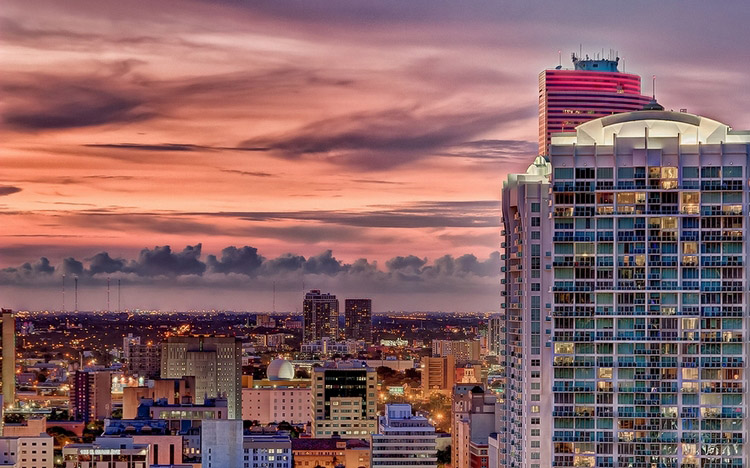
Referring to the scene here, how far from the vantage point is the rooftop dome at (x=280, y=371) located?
583ft

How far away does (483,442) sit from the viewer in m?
97.6

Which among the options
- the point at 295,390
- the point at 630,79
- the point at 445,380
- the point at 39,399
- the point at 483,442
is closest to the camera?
the point at 483,442

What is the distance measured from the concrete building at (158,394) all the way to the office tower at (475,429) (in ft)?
104

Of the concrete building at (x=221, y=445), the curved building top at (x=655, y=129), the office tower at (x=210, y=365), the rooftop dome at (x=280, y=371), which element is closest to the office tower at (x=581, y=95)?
the concrete building at (x=221, y=445)

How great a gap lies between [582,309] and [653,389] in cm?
374

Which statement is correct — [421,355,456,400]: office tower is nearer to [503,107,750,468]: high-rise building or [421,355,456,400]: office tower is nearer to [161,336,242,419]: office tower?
[161,336,242,419]: office tower

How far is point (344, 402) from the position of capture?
464 ft

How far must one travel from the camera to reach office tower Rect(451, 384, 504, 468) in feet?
318

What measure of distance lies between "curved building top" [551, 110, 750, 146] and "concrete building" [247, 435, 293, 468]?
5914 cm

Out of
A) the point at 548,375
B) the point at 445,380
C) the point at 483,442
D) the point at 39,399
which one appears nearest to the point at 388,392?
the point at 445,380

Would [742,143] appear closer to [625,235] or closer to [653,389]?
[625,235]

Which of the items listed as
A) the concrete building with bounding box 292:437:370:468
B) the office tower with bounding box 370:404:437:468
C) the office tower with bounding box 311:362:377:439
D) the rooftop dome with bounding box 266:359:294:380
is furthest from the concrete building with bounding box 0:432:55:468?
the rooftop dome with bounding box 266:359:294:380

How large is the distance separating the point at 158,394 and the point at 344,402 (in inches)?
666

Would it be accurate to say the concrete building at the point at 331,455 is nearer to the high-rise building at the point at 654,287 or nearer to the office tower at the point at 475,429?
the office tower at the point at 475,429
